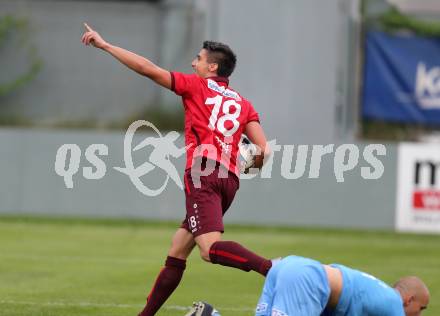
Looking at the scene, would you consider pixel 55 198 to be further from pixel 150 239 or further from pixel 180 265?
pixel 180 265

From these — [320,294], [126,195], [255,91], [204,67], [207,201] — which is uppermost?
[255,91]

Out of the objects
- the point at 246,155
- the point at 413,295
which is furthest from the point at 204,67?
the point at 413,295

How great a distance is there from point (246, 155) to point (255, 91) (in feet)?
39.0

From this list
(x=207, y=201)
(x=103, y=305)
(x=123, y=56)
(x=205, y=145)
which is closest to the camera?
(x=123, y=56)

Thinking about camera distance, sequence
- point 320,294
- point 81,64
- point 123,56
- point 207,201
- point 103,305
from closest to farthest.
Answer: point 320,294
point 123,56
point 207,201
point 103,305
point 81,64

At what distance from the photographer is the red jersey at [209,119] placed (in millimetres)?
9102

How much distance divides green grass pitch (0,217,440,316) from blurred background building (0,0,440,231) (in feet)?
2.07

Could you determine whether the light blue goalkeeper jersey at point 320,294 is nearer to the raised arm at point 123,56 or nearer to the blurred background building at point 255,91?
the raised arm at point 123,56

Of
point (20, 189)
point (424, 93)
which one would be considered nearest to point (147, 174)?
point (20, 189)

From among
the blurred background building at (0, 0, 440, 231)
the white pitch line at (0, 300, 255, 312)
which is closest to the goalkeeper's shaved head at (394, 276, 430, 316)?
the white pitch line at (0, 300, 255, 312)

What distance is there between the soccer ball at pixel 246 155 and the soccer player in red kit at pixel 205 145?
2.0 inches

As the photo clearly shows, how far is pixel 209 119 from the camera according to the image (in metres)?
9.11

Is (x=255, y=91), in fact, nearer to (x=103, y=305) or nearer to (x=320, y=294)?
(x=103, y=305)

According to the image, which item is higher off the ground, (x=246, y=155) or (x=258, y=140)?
(x=258, y=140)
